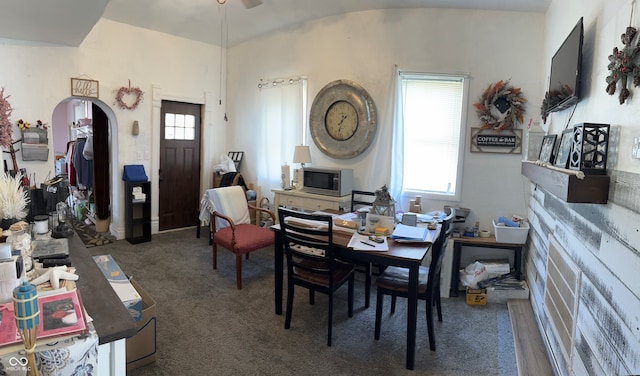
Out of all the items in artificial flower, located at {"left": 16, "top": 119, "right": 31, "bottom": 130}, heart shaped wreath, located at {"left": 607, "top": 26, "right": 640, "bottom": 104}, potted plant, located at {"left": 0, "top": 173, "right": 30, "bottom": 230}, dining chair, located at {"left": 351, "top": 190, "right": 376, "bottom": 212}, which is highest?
heart shaped wreath, located at {"left": 607, "top": 26, "right": 640, "bottom": 104}

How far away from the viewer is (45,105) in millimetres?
4219

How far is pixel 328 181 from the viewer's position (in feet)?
13.8

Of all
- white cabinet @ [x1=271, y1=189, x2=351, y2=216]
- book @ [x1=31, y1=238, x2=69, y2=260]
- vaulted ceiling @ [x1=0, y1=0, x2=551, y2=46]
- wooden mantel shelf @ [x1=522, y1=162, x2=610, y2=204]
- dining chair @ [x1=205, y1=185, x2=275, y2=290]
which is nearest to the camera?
wooden mantel shelf @ [x1=522, y1=162, x2=610, y2=204]

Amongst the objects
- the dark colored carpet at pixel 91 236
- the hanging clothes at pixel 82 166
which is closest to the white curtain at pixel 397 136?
the dark colored carpet at pixel 91 236

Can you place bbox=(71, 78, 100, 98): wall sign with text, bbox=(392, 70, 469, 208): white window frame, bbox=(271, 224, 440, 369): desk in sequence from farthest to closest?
bbox=(71, 78, 100, 98): wall sign with text, bbox=(392, 70, 469, 208): white window frame, bbox=(271, 224, 440, 369): desk

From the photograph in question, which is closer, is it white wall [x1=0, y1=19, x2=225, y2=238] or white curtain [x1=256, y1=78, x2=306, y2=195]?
white wall [x1=0, y1=19, x2=225, y2=238]

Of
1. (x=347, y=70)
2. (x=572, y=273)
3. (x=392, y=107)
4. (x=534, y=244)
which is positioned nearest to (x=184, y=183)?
(x=347, y=70)

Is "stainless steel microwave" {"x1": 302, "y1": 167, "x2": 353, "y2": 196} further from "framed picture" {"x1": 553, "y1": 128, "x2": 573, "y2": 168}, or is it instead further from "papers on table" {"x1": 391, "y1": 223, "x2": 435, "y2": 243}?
"framed picture" {"x1": 553, "y1": 128, "x2": 573, "y2": 168}

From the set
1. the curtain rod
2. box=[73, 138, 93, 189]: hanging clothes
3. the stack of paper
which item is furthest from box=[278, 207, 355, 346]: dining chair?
box=[73, 138, 93, 189]: hanging clothes

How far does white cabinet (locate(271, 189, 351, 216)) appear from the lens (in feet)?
13.6

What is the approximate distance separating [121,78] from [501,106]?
15.0ft

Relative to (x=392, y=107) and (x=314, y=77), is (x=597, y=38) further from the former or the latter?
(x=314, y=77)

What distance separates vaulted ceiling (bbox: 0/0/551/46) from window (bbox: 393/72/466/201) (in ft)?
2.69

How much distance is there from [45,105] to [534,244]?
210 inches
